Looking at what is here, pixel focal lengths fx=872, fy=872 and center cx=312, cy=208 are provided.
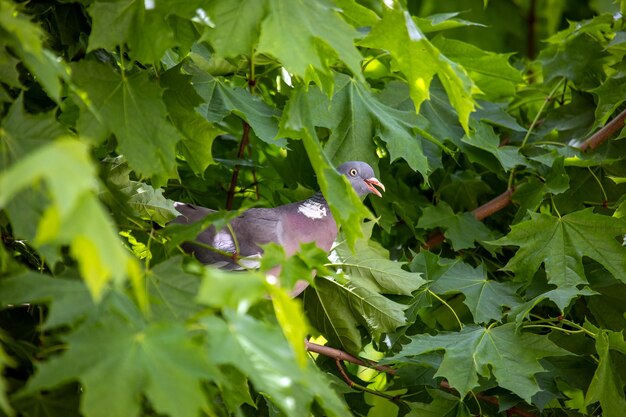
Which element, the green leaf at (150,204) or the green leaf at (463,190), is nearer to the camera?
the green leaf at (150,204)

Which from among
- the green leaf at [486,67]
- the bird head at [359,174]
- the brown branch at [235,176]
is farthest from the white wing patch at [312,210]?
the green leaf at [486,67]

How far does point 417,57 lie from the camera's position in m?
1.59

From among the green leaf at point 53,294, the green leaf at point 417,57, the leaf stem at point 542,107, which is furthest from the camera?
the leaf stem at point 542,107

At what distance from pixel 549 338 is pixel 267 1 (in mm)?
1151

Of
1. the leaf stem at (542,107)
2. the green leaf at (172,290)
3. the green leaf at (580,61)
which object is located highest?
the green leaf at (172,290)

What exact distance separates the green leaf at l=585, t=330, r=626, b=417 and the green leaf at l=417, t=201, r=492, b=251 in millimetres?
469

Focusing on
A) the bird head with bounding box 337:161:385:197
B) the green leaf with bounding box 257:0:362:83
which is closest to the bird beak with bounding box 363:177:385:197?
the bird head with bounding box 337:161:385:197

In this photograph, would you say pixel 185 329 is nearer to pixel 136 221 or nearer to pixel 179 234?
pixel 179 234

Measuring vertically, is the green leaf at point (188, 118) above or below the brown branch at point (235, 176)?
above

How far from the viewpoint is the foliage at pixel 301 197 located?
41.6 inches

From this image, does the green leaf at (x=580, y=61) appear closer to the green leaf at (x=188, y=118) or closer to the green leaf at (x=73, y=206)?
the green leaf at (x=188, y=118)

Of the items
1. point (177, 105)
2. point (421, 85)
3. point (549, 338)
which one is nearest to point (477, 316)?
point (549, 338)

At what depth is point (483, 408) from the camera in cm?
205

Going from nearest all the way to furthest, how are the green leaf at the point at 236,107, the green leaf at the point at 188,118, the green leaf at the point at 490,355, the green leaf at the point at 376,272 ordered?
the green leaf at the point at 188,118, the green leaf at the point at 490,355, the green leaf at the point at 236,107, the green leaf at the point at 376,272
